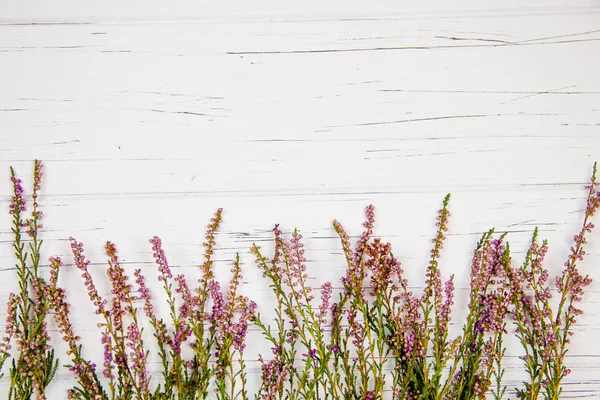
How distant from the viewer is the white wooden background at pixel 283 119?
3.65 feet

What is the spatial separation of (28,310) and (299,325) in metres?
0.67

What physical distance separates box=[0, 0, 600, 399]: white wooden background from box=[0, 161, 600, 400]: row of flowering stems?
6 cm

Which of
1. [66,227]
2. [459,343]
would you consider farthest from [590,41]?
[66,227]

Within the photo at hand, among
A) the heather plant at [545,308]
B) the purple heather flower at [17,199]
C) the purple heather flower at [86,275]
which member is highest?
the purple heather flower at [17,199]

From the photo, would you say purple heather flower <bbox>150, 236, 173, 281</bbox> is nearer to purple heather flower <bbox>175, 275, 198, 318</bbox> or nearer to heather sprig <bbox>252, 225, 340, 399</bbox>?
purple heather flower <bbox>175, 275, 198, 318</bbox>

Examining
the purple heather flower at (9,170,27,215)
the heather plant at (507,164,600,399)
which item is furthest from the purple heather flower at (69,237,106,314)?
the heather plant at (507,164,600,399)

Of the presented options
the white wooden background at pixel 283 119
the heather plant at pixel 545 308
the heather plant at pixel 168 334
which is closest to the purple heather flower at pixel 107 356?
the heather plant at pixel 168 334

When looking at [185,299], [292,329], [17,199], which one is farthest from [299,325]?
[17,199]

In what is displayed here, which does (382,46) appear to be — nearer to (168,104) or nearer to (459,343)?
(168,104)

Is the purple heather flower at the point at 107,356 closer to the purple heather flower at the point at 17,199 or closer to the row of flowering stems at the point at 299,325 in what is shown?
the row of flowering stems at the point at 299,325

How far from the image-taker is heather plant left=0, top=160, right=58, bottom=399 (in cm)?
104

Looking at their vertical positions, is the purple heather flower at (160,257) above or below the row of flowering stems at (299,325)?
above

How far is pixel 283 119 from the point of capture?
113 centimetres

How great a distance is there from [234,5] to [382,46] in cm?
39
